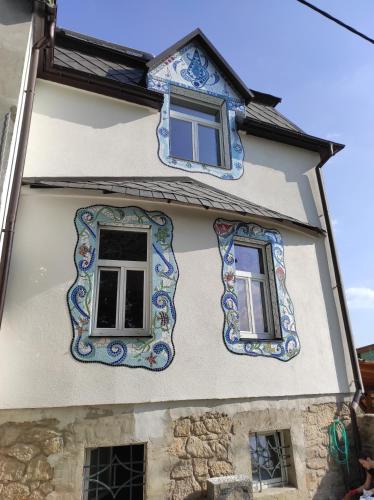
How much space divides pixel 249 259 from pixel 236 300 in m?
0.88

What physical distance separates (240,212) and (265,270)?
1103 mm

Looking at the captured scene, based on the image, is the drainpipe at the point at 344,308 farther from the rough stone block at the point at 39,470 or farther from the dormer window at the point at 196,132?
the rough stone block at the point at 39,470

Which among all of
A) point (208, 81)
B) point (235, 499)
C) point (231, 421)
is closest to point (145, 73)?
point (208, 81)

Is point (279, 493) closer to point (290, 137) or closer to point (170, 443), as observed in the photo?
point (170, 443)

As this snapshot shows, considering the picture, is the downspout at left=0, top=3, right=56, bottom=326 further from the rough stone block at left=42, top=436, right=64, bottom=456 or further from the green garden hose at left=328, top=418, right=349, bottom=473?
the green garden hose at left=328, top=418, right=349, bottom=473

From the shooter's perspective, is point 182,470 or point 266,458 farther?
point 266,458

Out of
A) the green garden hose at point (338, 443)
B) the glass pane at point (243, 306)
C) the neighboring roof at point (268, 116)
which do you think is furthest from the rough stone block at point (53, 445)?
the neighboring roof at point (268, 116)

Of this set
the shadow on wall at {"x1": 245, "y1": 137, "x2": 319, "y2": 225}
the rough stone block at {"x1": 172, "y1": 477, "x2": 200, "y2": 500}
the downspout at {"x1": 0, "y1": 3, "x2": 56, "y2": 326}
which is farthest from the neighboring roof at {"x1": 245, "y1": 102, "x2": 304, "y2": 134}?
the rough stone block at {"x1": 172, "y1": 477, "x2": 200, "y2": 500}

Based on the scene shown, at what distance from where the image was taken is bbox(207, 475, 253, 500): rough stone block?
3.97 meters

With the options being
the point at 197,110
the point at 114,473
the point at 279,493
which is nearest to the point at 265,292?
the point at 279,493

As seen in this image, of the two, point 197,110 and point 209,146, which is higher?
point 197,110

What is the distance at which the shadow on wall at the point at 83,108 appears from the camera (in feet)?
18.4

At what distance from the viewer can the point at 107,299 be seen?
15.8 feet

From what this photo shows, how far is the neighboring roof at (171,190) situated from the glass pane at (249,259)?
0.59 meters
